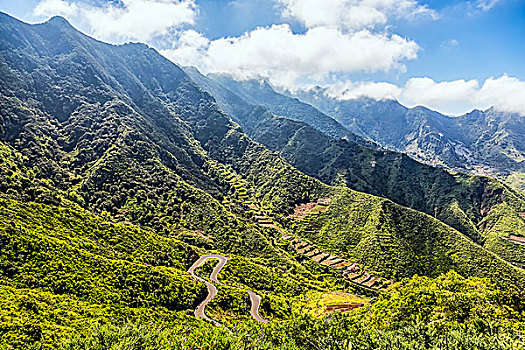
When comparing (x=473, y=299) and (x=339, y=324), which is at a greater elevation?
(x=473, y=299)

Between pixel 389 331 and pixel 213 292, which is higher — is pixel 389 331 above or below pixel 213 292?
above

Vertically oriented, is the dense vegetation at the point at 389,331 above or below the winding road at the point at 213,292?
above

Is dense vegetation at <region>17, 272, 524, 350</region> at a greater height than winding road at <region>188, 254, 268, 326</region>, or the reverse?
dense vegetation at <region>17, 272, 524, 350</region>

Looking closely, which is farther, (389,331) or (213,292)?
(213,292)

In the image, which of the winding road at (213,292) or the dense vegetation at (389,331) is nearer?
the dense vegetation at (389,331)

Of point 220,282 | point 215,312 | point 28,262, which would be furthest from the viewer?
point 220,282

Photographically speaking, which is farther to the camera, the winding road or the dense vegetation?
the winding road

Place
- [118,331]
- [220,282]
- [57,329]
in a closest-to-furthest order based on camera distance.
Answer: [118,331], [57,329], [220,282]

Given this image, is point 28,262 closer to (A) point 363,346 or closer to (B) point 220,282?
(B) point 220,282

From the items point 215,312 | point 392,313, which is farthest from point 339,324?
point 215,312

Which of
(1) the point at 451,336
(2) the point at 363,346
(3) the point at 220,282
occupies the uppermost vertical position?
(1) the point at 451,336

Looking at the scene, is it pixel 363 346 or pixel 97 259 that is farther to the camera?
pixel 97 259
